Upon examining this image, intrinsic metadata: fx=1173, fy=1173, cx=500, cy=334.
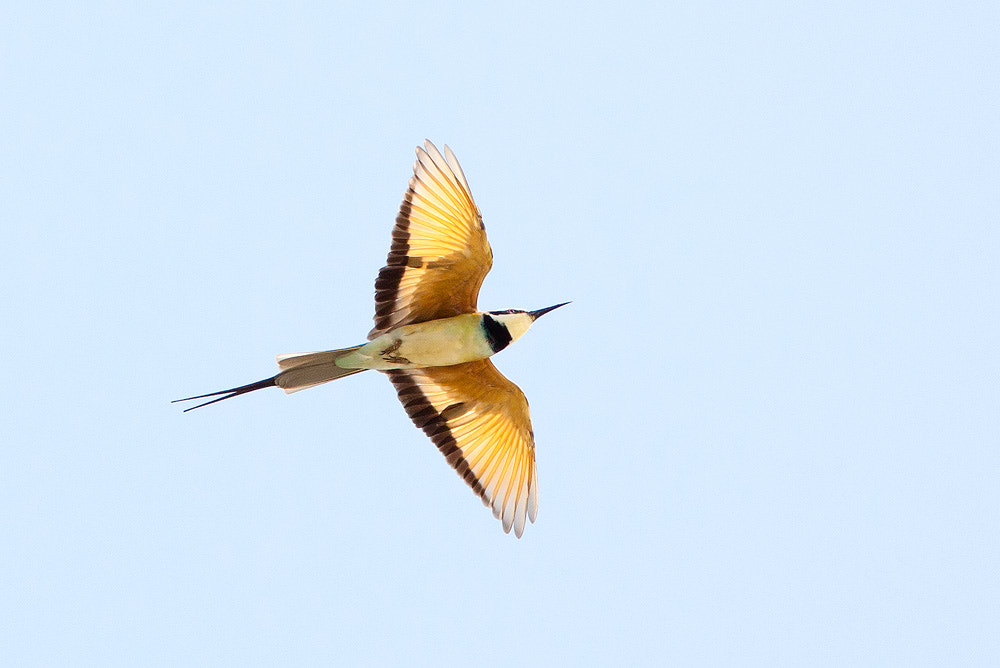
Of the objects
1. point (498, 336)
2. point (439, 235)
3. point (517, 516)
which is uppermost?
point (439, 235)

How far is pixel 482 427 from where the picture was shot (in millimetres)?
8008

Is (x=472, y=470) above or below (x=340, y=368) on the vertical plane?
below

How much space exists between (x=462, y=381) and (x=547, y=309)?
0.78 m

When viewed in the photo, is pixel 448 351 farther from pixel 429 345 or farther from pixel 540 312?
pixel 540 312

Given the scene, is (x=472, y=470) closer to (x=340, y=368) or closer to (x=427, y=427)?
(x=427, y=427)

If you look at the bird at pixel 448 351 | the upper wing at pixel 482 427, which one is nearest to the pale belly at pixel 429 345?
the bird at pixel 448 351

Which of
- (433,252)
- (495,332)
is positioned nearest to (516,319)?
(495,332)

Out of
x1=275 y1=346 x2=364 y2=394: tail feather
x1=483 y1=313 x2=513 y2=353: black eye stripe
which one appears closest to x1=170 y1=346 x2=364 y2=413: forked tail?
x1=275 y1=346 x2=364 y2=394: tail feather

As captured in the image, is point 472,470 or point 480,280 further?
point 472,470

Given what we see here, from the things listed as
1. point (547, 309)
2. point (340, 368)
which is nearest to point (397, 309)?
point (340, 368)

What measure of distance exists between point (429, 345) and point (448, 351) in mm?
130

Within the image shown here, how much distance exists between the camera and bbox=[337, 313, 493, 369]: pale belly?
24.3 feet

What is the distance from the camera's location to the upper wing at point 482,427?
7.81 meters

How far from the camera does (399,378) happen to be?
7809 mm
